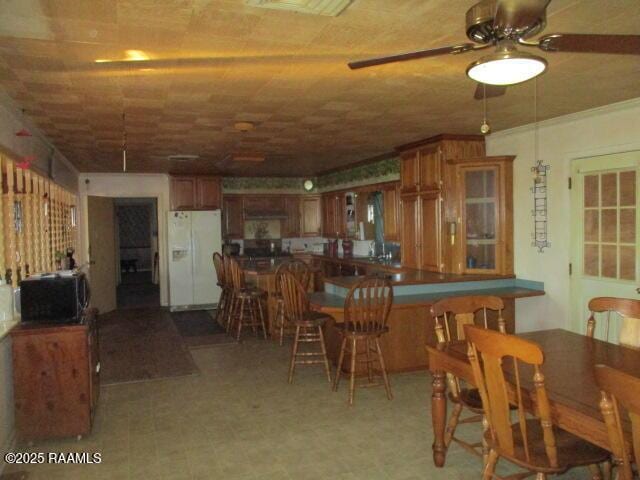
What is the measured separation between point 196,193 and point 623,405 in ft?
25.1

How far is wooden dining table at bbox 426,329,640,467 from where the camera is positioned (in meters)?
1.92

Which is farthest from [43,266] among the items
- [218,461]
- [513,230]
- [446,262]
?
[513,230]

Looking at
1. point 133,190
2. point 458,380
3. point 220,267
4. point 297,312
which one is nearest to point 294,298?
point 297,312

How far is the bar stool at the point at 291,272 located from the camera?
16.5 ft

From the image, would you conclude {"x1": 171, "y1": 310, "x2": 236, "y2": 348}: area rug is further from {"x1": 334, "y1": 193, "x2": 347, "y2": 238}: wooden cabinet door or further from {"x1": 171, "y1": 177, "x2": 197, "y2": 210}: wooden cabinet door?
{"x1": 334, "y1": 193, "x2": 347, "y2": 238}: wooden cabinet door

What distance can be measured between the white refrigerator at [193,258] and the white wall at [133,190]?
450 mm

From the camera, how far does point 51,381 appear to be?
3.29 m

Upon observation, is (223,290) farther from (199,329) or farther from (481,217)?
(481,217)

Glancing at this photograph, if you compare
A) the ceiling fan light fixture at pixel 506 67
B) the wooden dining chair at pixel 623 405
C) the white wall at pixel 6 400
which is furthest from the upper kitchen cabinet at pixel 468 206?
the white wall at pixel 6 400

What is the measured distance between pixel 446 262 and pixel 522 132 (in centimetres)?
152

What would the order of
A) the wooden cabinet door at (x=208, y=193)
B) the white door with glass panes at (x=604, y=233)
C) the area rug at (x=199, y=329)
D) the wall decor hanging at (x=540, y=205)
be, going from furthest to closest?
1. the wooden cabinet door at (x=208, y=193)
2. the area rug at (x=199, y=329)
3. the wall decor hanging at (x=540, y=205)
4. the white door with glass panes at (x=604, y=233)

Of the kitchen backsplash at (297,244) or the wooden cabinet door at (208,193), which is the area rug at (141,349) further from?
the kitchen backsplash at (297,244)

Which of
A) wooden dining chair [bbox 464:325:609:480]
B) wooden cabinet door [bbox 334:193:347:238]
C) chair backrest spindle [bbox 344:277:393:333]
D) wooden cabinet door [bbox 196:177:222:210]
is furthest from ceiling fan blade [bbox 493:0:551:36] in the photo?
wooden cabinet door [bbox 196:177:222:210]

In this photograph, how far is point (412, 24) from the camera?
2377 mm
